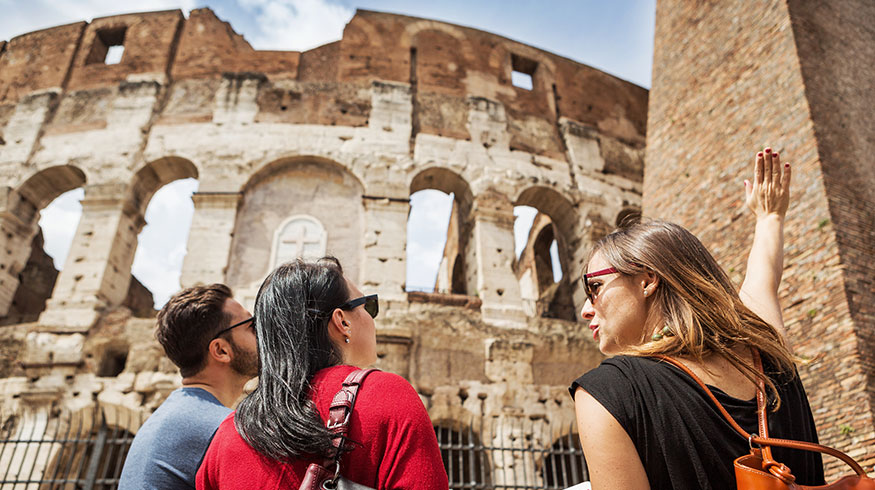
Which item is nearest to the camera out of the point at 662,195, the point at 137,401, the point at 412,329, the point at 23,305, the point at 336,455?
the point at 336,455

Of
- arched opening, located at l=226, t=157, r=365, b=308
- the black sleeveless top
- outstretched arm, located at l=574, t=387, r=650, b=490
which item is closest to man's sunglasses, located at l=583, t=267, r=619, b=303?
the black sleeveless top

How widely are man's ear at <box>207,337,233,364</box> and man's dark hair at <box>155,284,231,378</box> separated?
0.07ft

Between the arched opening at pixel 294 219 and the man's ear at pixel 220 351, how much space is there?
779cm

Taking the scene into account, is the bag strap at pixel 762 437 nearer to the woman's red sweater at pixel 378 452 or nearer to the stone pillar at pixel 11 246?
the woman's red sweater at pixel 378 452

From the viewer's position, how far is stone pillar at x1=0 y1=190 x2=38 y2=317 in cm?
1060

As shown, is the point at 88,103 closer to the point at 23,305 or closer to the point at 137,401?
the point at 23,305

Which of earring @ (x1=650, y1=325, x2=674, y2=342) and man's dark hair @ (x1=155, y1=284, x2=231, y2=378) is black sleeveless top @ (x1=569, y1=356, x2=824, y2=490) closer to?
earring @ (x1=650, y1=325, x2=674, y2=342)

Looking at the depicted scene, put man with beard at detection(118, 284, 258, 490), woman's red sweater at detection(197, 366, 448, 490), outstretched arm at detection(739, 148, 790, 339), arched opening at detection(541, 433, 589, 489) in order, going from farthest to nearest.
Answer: arched opening at detection(541, 433, 589, 489), man with beard at detection(118, 284, 258, 490), outstretched arm at detection(739, 148, 790, 339), woman's red sweater at detection(197, 366, 448, 490)

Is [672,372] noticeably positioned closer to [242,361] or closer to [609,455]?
[609,455]

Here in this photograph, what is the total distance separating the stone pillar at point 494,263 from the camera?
10195 millimetres

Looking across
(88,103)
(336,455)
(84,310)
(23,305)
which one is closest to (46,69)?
(88,103)

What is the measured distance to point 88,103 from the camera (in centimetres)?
1200

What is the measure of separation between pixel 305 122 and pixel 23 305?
7.92 m

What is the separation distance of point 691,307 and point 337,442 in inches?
35.1
